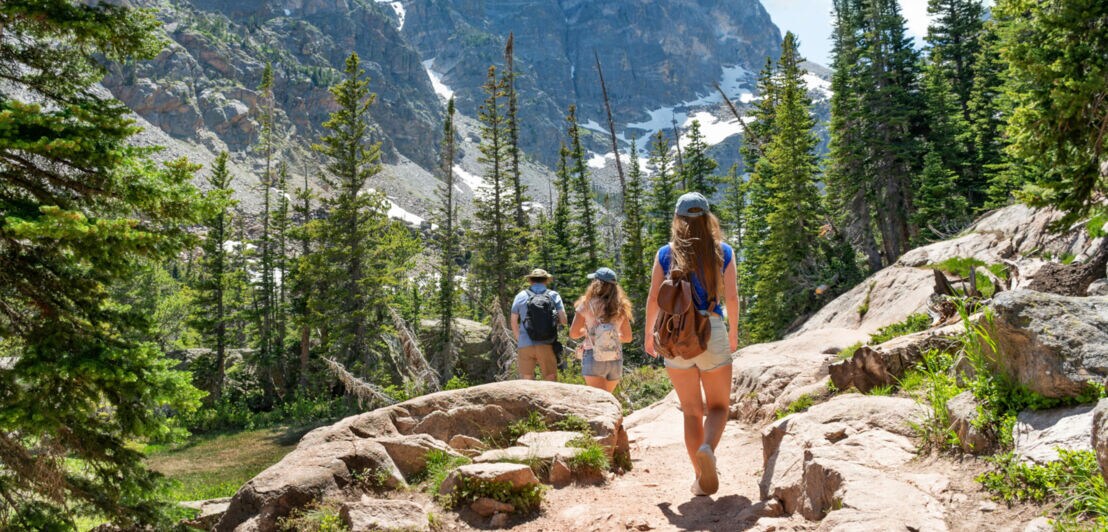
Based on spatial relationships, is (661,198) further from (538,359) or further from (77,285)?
(77,285)

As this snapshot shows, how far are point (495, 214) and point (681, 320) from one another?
96.6 ft

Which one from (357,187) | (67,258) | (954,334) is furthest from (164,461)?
(954,334)

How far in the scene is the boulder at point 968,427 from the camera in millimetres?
3459

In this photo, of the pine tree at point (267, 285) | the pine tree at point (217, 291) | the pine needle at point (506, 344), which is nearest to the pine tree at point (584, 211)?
the pine tree at point (267, 285)

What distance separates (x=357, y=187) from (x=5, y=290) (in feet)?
74.3

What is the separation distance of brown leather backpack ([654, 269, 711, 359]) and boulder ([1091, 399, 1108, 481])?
205 cm

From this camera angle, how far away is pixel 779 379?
7914mm

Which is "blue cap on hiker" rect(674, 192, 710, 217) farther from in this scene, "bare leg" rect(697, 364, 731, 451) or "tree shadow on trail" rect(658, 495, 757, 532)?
"tree shadow on trail" rect(658, 495, 757, 532)

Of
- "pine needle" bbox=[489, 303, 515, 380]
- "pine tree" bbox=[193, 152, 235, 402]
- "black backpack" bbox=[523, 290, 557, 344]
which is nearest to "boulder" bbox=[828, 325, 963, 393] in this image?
"black backpack" bbox=[523, 290, 557, 344]

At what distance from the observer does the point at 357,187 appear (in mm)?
26891

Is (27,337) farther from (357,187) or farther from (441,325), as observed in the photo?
(441,325)

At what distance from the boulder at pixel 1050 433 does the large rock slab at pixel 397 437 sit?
308 cm

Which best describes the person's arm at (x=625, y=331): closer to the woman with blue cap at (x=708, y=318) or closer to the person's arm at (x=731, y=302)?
the woman with blue cap at (x=708, y=318)

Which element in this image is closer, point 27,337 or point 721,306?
point 721,306
